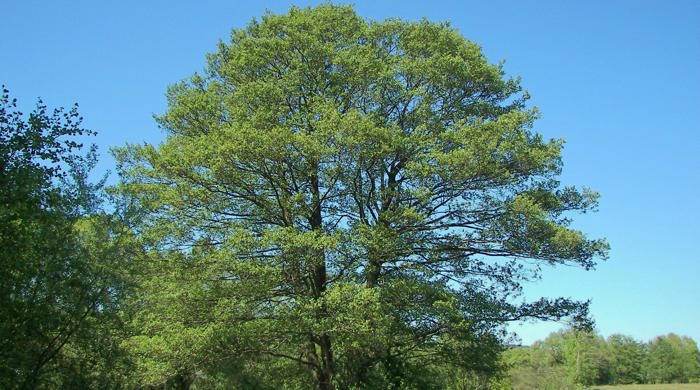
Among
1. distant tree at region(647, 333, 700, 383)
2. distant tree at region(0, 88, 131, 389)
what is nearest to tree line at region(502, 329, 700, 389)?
distant tree at region(647, 333, 700, 383)

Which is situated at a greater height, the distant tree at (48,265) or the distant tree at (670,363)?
the distant tree at (670,363)

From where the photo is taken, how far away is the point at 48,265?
44.4 ft

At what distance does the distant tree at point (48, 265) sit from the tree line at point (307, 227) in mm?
72

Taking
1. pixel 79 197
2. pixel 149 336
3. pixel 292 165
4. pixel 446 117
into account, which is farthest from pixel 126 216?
pixel 446 117

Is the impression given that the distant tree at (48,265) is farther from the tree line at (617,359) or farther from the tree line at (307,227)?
the tree line at (617,359)

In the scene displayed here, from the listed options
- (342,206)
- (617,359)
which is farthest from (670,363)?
(342,206)

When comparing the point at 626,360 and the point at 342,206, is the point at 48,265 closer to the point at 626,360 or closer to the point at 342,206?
the point at 342,206

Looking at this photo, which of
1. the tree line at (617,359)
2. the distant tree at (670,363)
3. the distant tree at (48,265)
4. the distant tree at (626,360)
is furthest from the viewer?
the distant tree at (670,363)

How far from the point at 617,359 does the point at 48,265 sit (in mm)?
108642

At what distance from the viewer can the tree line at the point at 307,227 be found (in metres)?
13.7

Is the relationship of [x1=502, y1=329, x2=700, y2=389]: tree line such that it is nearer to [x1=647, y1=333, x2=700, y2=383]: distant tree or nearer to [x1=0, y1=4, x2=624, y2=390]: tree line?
[x1=647, y1=333, x2=700, y2=383]: distant tree

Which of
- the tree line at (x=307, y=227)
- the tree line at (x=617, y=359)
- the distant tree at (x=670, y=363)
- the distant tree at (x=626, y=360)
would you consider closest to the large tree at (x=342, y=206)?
the tree line at (x=307, y=227)

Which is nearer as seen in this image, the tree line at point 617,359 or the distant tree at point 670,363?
the tree line at point 617,359

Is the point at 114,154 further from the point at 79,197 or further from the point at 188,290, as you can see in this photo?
the point at 188,290
